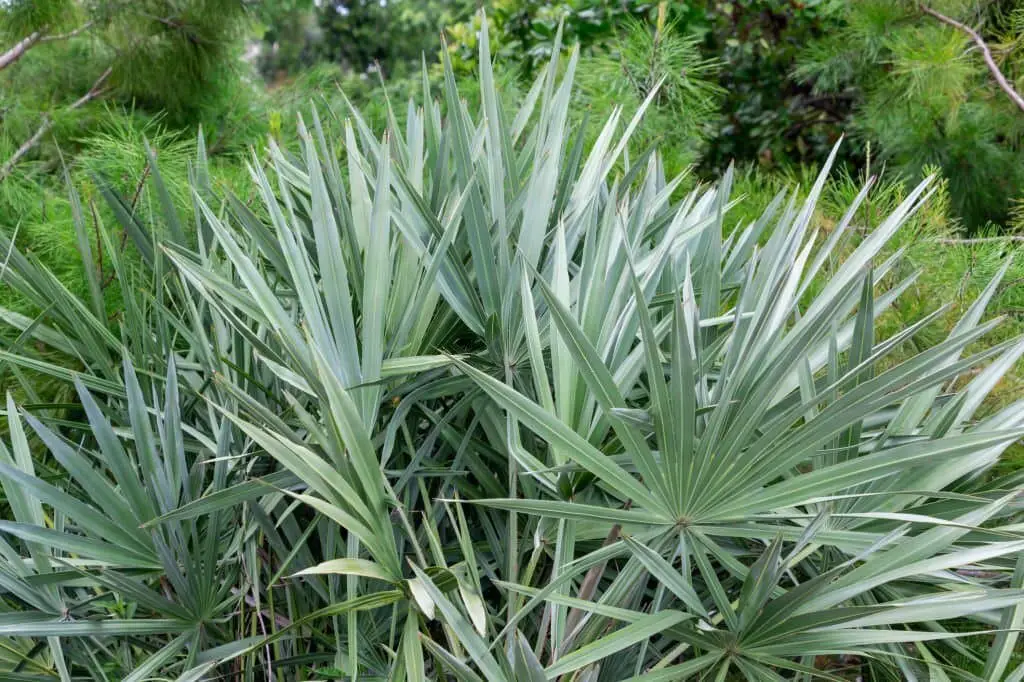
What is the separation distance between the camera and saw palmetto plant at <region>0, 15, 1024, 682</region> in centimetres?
90

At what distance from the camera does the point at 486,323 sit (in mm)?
1169

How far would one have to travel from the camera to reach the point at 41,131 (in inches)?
88.7

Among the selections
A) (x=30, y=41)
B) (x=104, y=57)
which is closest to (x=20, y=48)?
(x=30, y=41)

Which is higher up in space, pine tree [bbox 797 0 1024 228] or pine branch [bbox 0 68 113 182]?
pine branch [bbox 0 68 113 182]

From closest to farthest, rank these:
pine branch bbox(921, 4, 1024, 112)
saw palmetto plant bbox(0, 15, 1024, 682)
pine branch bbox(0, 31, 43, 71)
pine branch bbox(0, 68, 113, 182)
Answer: saw palmetto plant bbox(0, 15, 1024, 682) < pine branch bbox(921, 4, 1024, 112) < pine branch bbox(0, 68, 113, 182) < pine branch bbox(0, 31, 43, 71)

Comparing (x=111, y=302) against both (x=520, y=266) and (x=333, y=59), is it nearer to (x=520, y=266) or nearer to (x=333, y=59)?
(x=520, y=266)

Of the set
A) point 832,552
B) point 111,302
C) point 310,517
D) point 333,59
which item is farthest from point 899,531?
point 333,59

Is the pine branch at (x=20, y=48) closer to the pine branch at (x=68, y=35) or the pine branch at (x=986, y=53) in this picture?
the pine branch at (x=68, y=35)

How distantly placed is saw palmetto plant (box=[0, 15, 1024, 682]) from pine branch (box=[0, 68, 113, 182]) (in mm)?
750

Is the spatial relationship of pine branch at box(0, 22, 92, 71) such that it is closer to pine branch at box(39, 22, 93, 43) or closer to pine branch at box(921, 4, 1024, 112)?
pine branch at box(39, 22, 93, 43)

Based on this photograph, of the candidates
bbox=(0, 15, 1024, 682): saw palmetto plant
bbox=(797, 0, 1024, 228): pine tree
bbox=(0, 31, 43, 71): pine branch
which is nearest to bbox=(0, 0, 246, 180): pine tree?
bbox=(0, 31, 43, 71): pine branch

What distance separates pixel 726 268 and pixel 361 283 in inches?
24.8

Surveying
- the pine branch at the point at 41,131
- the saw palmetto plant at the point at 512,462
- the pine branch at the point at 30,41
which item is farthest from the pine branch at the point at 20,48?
the saw palmetto plant at the point at 512,462

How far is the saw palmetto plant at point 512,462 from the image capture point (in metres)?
0.90
